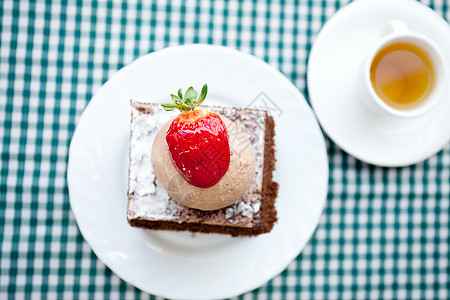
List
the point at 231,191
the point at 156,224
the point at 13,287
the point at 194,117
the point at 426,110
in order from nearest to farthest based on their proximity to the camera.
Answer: the point at 194,117
the point at 231,191
the point at 426,110
the point at 156,224
the point at 13,287

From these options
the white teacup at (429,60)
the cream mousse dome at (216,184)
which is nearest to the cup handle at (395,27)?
the white teacup at (429,60)

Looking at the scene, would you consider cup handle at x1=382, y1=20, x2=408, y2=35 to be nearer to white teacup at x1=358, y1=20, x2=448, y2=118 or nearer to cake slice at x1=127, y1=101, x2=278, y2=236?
white teacup at x1=358, y1=20, x2=448, y2=118

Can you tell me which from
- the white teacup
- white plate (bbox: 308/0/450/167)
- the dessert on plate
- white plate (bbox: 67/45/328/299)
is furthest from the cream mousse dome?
the white teacup

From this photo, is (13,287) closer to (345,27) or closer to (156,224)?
(156,224)

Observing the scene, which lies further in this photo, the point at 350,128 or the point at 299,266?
the point at 299,266

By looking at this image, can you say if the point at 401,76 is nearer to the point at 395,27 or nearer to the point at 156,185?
the point at 395,27

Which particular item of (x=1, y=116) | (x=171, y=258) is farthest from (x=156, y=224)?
(x=1, y=116)

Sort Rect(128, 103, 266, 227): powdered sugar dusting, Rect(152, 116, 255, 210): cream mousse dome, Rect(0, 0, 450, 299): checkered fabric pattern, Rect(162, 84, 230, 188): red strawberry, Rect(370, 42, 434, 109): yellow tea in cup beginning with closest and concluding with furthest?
Rect(162, 84, 230, 188): red strawberry < Rect(152, 116, 255, 210): cream mousse dome < Rect(128, 103, 266, 227): powdered sugar dusting < Rect(370, 42, 434, 109): yellow tea in cup < Rect(0, 0, 450, 299): checkered fabric pattern
